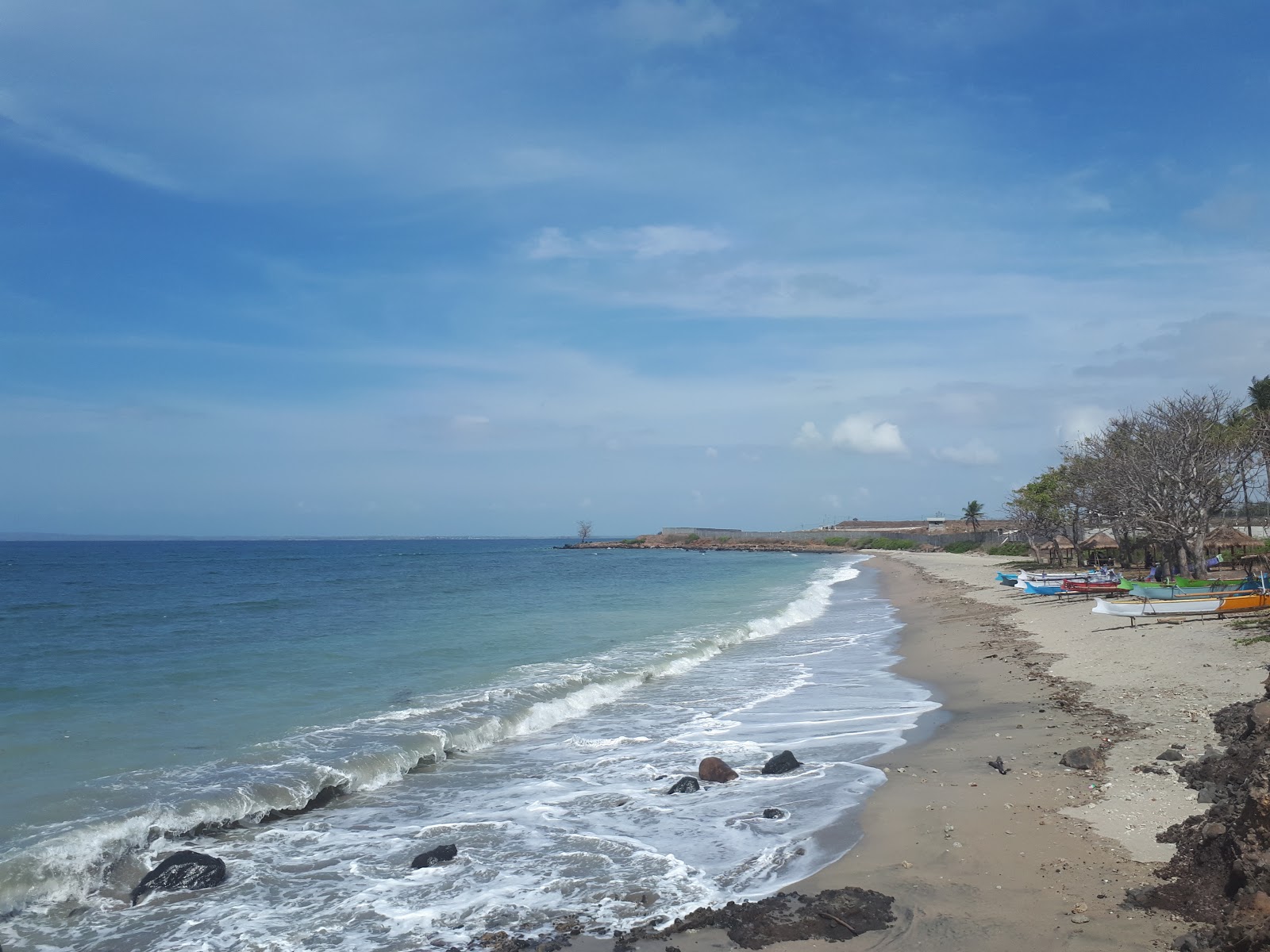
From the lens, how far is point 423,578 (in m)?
55.8

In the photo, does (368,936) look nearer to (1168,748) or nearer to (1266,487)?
(1168,748)

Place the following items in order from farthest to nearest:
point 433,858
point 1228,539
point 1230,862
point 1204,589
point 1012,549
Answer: point 1012,549 < point 1228,539 < point 1204,589 < point 433,858 < point 1230,862

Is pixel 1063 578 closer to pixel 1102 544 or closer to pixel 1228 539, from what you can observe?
pixel 1228 539

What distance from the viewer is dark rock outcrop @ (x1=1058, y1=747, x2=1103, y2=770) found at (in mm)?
8938

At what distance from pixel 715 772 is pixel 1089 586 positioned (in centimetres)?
2166

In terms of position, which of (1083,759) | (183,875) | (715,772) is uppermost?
(1083,759)

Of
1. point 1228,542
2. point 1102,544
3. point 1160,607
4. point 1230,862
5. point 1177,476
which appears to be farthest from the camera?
point 1102,544

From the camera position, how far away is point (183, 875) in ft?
25.0

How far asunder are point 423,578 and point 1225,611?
46565mm

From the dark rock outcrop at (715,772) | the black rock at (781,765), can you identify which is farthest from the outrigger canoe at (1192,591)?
the dark rock outcrop at (715,772)

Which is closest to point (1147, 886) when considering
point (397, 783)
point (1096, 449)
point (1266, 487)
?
point (397, 783)

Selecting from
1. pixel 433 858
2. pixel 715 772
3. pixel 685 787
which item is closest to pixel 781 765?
pixel 715 772

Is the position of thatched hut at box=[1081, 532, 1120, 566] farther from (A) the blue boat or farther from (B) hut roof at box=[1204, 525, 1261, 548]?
(A) the blue boat

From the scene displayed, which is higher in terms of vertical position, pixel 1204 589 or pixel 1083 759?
pixel 1204 589
